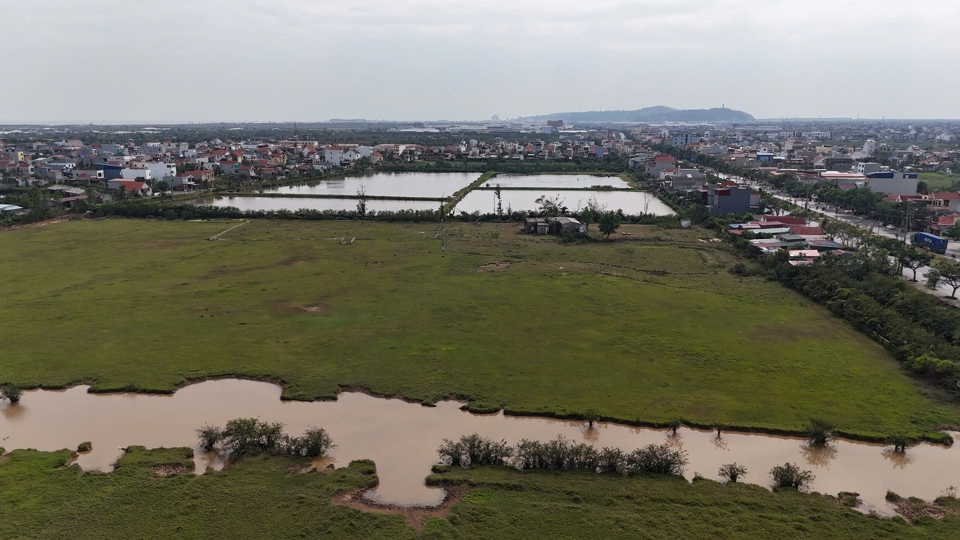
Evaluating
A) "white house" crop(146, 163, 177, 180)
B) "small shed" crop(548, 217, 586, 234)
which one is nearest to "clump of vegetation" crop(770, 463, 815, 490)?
"small shed" crop(548, 217, 586, 234)

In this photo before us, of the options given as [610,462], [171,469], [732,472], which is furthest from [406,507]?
[732,472]

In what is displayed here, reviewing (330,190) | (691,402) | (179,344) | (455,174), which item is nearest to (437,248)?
(179,344)

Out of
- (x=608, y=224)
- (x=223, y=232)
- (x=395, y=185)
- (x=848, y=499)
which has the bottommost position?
(x=848, y=499)

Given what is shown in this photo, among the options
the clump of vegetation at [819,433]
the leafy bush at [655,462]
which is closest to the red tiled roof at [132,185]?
the leafy bush at [655,462]

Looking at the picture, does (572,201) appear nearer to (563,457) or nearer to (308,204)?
(308,204)

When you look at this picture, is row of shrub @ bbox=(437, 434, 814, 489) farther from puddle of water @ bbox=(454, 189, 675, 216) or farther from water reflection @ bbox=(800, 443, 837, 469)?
puddle of water @ bbox=(454, 189, 675, 216)

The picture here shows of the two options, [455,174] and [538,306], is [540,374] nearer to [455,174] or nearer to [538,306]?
[538,306]

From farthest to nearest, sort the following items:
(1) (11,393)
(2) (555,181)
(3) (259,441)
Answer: (2) (555,181) < (1) (11,393) < (3) (259,441)
